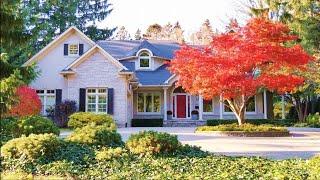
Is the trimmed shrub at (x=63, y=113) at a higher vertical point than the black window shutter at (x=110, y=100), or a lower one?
lower

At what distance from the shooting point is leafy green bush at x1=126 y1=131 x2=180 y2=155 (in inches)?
455

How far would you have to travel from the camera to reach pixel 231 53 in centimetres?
2152

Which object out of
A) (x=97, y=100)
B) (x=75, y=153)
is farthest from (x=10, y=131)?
(x=97, y=100)

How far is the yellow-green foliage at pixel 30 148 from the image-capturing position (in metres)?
11.0

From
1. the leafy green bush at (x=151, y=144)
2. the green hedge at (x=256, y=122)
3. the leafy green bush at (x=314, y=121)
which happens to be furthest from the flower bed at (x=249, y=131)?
the leafy green bush at (x=314, y=121)

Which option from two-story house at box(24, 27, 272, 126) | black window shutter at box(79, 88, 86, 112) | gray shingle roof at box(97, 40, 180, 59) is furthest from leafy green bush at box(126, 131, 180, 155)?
gray shingle roof at box(97, 40, 180, 59)

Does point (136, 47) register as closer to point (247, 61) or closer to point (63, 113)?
point (63, 113)

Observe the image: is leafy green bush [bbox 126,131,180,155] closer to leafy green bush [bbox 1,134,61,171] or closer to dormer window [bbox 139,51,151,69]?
leafy green bush [bbox 1,134,61,171]

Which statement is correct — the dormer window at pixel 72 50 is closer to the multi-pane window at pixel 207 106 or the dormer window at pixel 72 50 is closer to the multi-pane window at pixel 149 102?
the multi-pane window at pixel 149 102

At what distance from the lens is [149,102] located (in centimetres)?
3331

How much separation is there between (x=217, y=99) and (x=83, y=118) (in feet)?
39.3

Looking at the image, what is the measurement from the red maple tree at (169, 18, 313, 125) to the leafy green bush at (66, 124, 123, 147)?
904cm

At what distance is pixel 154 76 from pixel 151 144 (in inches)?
838

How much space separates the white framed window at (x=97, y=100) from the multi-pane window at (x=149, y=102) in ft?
16.7
